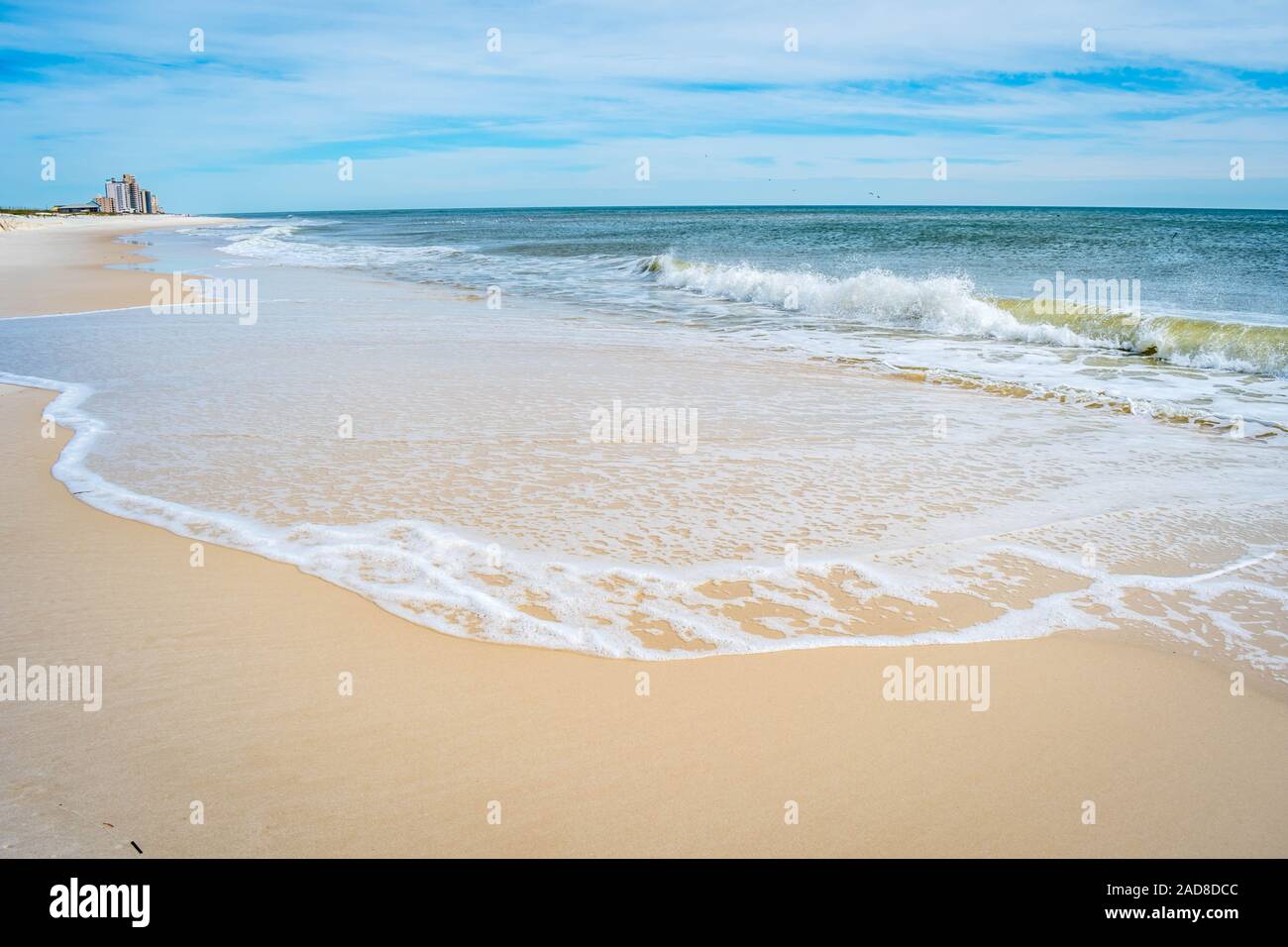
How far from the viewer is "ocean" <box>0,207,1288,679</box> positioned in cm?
382

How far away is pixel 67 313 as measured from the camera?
44.8ft

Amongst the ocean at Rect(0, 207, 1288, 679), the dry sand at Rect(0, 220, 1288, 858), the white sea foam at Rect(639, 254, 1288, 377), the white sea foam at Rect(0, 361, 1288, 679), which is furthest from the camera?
the white sea foam at Rect(639, 254, 1288, 377)

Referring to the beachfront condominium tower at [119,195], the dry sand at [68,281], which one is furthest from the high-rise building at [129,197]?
the dry sand at [68,281]

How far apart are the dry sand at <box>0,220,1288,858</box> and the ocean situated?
0.31 metres

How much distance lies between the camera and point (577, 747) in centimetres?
282

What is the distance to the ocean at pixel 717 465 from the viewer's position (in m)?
3.82

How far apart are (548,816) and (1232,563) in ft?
12.5

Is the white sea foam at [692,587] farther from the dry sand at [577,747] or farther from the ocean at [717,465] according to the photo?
the dry sand at [577,747]

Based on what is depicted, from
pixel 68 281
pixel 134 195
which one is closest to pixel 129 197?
pixel 134 195

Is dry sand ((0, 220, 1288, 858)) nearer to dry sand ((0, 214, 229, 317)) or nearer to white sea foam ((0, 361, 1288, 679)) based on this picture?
white sea foam ((0, 361, 1288, 679))

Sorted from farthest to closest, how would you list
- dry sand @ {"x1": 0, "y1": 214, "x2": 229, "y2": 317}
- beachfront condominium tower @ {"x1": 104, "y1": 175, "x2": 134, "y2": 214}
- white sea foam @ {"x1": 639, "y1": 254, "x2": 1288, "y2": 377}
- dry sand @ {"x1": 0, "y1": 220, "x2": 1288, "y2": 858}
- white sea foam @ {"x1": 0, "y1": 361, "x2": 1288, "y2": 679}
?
beachfront condominium tower @ {"x1": 104, "y1": 175, "x2": 134, "y2": 214} < dry sand @ {"x1": 0, "y1": 214, "x2": 229, "y2": 317} < white sea foam @ {"x1": 639, "y1": 254, "x2": 1288, "y2": 377} < white sea foam @ {"x1": 0, "y1": 361, "x2": 1288, "y2": 679} < dry sand @ {"x1": 0, "y1": 220, "x2": 1288, "y2": 858}

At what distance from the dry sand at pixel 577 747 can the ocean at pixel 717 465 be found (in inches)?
12.0

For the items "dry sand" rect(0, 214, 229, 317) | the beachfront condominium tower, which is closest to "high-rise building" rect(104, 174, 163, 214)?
the beachfront condominium tower

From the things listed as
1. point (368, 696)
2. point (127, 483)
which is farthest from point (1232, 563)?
point (127, 483)
